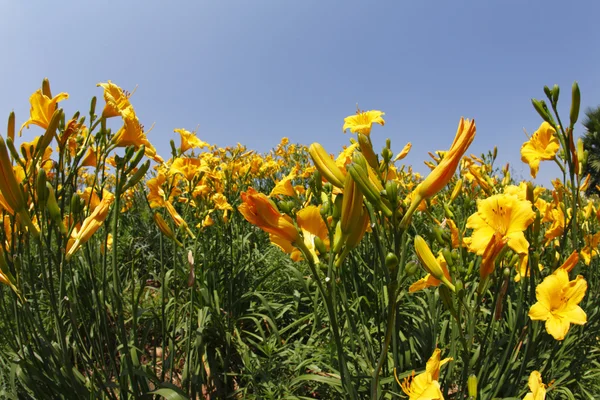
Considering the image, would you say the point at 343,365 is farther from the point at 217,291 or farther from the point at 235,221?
the point at 235,221

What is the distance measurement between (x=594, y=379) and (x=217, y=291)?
2.35 metres

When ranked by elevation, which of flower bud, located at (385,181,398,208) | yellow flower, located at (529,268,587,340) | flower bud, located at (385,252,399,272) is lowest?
yellow flower, located at (529,268,587,340)

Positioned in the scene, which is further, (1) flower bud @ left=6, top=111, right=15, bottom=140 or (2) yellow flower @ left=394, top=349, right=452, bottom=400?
(1) flower bud @ left=6, top=111, right=15, bottom=140

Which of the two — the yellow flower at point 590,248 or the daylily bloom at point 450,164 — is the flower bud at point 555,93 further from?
the daylily bloom at point 450,164

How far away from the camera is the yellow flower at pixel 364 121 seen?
1775 mm

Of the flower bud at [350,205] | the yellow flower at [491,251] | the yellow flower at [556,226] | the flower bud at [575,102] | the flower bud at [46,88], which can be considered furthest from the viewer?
the yellow flower at [556,226]

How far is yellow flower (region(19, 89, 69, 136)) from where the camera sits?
4.32 feet

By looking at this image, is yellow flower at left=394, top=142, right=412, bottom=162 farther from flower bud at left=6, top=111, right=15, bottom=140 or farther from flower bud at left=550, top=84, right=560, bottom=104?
flower bud at left=6, top=111, right=15, bottom=140

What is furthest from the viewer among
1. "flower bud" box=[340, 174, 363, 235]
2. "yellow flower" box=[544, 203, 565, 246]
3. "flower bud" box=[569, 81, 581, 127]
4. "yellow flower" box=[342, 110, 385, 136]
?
"yellow flower" box=[544, 203, 565, 246]

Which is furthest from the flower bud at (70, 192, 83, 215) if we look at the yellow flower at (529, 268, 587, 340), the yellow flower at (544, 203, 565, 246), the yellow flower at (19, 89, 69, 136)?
the yellow flower at (544, 203, 565, 246)

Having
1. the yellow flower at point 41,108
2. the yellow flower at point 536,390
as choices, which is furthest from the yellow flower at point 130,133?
the yellow flower at point 536,390

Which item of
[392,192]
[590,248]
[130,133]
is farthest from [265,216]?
[590,248]

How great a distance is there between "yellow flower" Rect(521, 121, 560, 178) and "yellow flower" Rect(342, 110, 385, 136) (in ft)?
2.67

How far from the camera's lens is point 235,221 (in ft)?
12.3
